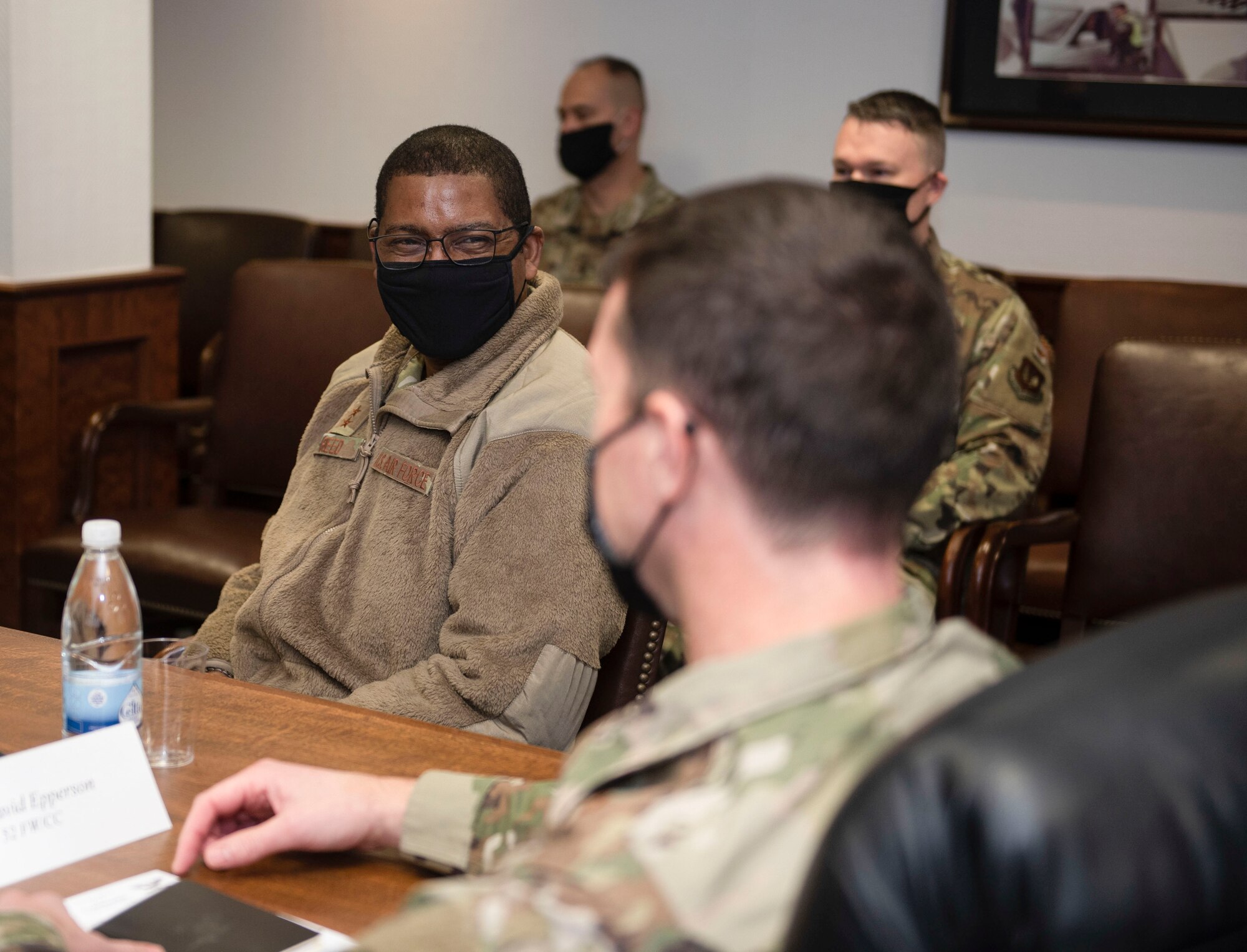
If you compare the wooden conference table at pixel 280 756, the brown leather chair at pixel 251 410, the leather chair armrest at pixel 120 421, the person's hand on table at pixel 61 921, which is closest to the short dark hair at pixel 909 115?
the brown leather chair at pixel 251 410

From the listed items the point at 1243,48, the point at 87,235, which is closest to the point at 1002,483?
the point at 1243,48

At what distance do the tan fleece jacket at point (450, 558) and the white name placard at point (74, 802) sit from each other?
1.46 ft

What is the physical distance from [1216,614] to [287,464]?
276 centimetres

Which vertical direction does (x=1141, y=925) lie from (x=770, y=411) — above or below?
below

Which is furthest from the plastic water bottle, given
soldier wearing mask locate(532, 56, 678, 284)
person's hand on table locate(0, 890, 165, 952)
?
soldier wearing mask locate(532, 56, 678, 284)

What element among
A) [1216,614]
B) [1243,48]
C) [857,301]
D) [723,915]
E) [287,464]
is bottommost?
[287,464]

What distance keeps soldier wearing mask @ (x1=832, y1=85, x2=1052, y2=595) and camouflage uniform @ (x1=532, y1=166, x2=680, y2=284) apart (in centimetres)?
134

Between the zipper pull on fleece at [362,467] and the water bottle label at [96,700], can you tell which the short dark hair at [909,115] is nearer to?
the zipper pull on fleece at [362,467]

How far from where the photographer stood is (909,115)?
9.78 feet

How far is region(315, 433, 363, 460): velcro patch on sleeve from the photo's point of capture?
189 cm

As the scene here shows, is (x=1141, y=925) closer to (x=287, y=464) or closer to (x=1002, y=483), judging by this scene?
(x=1002, y=483)

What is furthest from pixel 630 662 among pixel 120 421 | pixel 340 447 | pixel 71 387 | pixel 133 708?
pixel 71 387

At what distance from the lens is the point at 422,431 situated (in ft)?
5.96

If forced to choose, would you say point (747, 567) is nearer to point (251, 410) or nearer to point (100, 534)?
point (100, 534)
